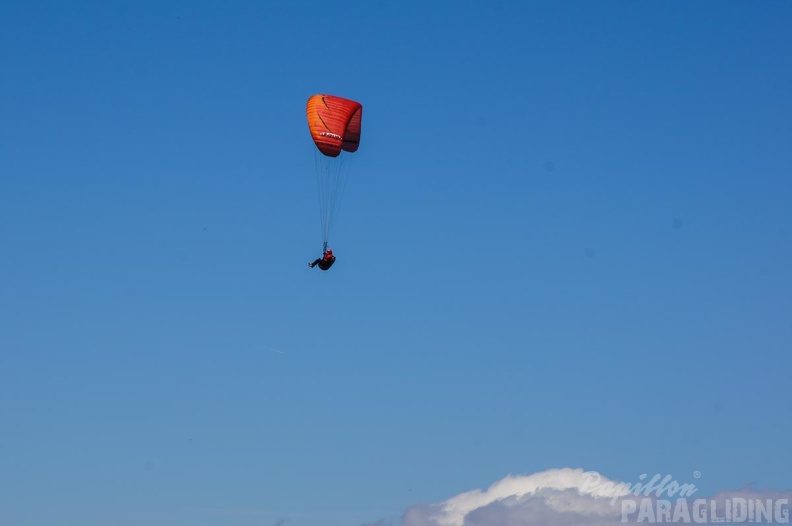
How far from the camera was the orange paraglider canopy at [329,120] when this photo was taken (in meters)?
132

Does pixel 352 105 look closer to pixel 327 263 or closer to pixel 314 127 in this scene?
pixel 314 127

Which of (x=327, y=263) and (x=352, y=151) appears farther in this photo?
(x=352, y=151)

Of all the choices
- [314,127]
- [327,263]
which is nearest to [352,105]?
[314,127]

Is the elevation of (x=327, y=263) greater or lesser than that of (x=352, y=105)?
lesser

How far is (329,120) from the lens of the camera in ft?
433

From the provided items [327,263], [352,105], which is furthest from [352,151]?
[327,263]

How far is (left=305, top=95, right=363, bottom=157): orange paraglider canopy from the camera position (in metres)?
132

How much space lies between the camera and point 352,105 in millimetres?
133125

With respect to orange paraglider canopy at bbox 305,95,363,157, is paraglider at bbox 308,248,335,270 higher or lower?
lower

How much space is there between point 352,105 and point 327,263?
14090 mm

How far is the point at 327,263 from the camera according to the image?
12638 centimetres

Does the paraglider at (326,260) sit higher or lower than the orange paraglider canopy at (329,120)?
lower

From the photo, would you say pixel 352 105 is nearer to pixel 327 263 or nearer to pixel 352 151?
pixel 352 151

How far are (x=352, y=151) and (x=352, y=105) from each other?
459 cm
